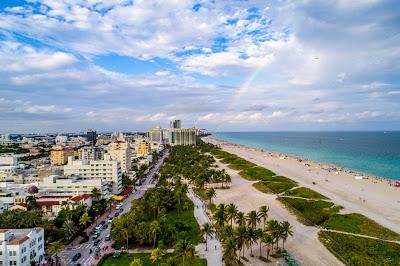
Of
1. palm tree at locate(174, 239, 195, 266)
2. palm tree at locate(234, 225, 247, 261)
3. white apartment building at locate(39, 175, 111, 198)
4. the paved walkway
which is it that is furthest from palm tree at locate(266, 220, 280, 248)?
white apartment building at locate(39, 175, 111, 198)

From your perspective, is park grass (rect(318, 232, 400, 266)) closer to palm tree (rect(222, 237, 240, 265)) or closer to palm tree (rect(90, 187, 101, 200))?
palm tree (rect(222, 237, 240, 265))

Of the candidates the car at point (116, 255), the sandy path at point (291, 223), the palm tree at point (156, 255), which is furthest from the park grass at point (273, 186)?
the palm tree at point (156, 255)

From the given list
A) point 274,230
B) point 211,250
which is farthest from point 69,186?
point 274,230

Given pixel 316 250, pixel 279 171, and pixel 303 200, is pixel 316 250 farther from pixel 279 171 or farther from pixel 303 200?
pixel 279 171

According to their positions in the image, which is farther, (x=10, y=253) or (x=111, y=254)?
(x=111, y=254)

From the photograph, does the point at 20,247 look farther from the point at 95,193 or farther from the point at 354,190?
the point at 354,190

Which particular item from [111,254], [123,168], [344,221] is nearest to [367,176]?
[344,221]
